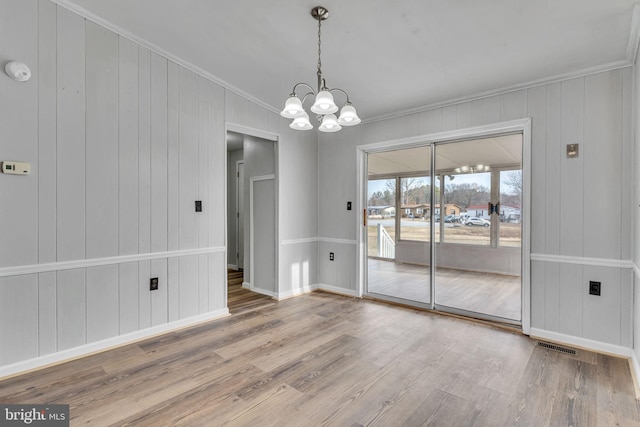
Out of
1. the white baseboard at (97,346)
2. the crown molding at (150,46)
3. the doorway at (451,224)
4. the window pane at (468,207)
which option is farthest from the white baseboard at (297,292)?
the crown molding at (150,46)

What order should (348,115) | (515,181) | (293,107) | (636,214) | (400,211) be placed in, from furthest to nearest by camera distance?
(400,211) → (515,181) → (636,214) → (348,115) → (293,107)

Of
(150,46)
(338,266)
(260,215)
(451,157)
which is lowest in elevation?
(338,266)

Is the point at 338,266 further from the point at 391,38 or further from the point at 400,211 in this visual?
the point at 391,38

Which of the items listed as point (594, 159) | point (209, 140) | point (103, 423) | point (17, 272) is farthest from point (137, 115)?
point (594, 159)

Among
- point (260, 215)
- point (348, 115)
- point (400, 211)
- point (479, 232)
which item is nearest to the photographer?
point (348, 115)

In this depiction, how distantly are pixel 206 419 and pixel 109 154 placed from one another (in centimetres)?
246

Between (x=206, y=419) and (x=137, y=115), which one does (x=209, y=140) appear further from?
(x=206, y=419)

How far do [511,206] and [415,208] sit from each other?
1119 millimetres

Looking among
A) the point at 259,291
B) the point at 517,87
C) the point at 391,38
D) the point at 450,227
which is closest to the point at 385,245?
the point at 450,227

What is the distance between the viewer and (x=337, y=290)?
491 cm

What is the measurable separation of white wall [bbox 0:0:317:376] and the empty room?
17mm

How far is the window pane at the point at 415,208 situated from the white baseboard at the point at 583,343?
151 centimetres

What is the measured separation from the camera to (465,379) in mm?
2396

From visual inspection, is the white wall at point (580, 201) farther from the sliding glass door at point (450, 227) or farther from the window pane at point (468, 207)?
the window pane at point (468, 207)
